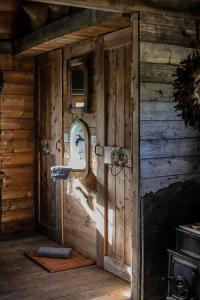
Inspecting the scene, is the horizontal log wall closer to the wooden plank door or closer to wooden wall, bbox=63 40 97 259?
the wooden plank door

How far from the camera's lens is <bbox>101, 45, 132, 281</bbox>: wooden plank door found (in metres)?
4.05

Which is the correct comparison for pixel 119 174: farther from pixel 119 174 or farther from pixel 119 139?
pixel 119 139

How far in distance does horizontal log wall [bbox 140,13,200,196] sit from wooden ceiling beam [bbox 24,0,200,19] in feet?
0.20

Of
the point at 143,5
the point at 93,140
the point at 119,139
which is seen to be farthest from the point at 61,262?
the point at 143,5

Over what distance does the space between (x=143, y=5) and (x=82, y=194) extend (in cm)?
207

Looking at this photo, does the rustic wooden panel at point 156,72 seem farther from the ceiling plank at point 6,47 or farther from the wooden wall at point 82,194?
the ceiling plank at point 6,47

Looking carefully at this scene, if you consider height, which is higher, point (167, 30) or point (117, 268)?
point (167, 30)

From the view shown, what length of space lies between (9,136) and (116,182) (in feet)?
6.26

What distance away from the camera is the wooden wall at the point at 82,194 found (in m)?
4.54

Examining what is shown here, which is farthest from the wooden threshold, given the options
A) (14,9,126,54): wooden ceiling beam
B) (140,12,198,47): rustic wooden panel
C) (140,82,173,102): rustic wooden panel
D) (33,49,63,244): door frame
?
(14,9,126,54): wooden ceiling beam

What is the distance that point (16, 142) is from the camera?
18.6ft

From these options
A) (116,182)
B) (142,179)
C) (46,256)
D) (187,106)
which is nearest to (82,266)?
(46,256)

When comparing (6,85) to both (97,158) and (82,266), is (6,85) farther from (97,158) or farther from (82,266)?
(82,266)

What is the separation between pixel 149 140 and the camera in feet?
11.5
